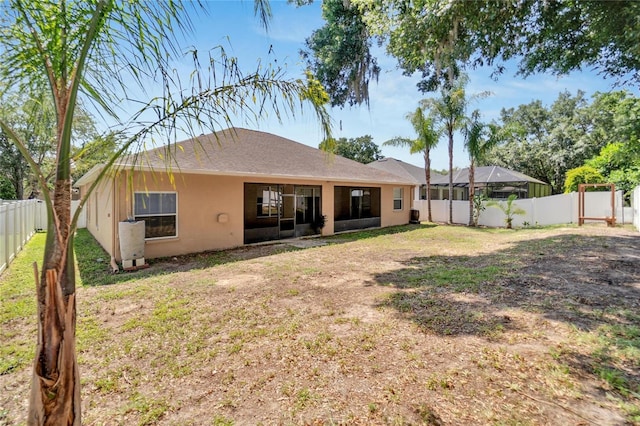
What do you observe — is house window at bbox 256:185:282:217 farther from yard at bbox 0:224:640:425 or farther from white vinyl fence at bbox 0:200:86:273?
white vinyl fence at bbox 0:200:86:273

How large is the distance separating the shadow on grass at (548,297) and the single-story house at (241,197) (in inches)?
118

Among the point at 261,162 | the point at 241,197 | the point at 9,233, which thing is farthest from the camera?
the point at 261,162

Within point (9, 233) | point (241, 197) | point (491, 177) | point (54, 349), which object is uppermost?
point (491, 177)

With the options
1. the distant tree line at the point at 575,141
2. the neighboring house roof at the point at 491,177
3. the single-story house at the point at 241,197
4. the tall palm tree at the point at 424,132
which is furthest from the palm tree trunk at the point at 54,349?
the neighboring house roof at the point at 491,177

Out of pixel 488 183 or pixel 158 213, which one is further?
pixel 488 183

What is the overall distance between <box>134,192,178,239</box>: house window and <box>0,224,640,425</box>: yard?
1811 millimetres

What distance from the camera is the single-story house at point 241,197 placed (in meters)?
8.64

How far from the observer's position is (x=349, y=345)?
368 centimetres

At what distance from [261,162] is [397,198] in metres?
8.98

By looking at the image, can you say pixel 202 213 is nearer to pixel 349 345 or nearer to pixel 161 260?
pixel 161 260

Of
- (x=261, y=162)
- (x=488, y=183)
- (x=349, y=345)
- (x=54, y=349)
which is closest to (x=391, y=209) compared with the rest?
(x=261, y=162)

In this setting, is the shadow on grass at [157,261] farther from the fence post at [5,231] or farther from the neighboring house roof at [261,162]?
the neighboring house roof at [261,162]

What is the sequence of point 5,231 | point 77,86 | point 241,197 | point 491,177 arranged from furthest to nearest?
point 491,177 → point 241,197 → point 5,231 → point 77,86

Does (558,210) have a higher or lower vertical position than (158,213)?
lower
